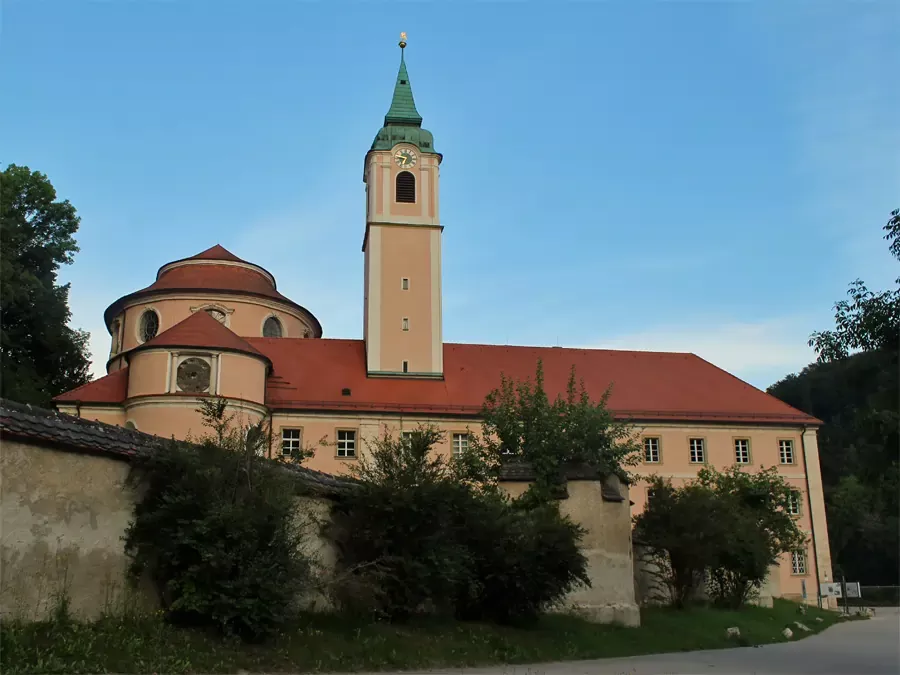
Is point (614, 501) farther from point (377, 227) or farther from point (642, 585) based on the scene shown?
point (377, 227)

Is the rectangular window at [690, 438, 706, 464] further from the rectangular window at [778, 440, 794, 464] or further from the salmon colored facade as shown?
the rectangular window at [778, 440, 794, 464]

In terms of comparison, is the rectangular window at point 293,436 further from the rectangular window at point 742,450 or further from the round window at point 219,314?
the rectangular window at point 742,450

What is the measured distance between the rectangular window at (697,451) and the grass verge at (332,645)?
21270 millimetres

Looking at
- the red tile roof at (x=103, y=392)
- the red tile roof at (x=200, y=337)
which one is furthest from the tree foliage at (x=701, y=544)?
the red tile roof at (x=103, y=392)

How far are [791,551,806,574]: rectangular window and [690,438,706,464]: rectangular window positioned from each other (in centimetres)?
550

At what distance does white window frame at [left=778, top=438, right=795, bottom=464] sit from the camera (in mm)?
40812

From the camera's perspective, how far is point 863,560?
6022 centimetres

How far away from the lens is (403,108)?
4550cm

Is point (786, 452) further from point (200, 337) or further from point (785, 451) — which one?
point (200, 337)

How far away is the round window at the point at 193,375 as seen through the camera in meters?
33.1

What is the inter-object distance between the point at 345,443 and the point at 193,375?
738cm

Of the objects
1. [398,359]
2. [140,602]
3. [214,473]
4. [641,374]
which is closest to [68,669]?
[140,602]

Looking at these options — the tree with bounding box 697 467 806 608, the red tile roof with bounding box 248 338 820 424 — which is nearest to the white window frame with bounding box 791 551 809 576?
the red tile roof with bounding box 248 338 820 424

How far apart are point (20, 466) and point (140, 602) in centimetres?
247
